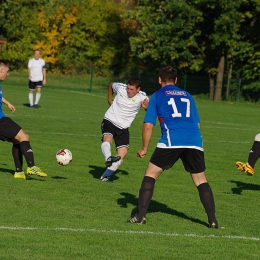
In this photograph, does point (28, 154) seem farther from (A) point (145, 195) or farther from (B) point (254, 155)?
(B) point (254, 155)

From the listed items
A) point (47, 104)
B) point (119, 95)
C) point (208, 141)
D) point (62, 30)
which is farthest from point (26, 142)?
point (62, 30)

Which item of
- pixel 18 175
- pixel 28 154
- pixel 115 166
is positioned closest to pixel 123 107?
pixel 115 166

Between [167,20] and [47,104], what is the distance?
17.1 m

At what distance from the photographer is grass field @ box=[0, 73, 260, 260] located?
6973mm

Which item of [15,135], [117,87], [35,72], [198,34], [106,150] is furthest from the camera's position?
[198,34]

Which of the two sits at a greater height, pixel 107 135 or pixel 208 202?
pixel 107 135

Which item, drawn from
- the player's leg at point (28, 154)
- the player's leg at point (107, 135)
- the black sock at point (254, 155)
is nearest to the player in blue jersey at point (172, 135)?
the black sock at point (254, 155)

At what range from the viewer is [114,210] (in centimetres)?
920

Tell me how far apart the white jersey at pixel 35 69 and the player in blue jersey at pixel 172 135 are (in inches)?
760

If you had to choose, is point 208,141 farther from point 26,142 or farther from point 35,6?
point 35,6

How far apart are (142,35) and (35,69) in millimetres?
20230

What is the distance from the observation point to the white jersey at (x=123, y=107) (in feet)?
39.9

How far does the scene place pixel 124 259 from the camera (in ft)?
21.5

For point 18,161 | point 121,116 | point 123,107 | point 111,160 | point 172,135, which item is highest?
point 172,135
